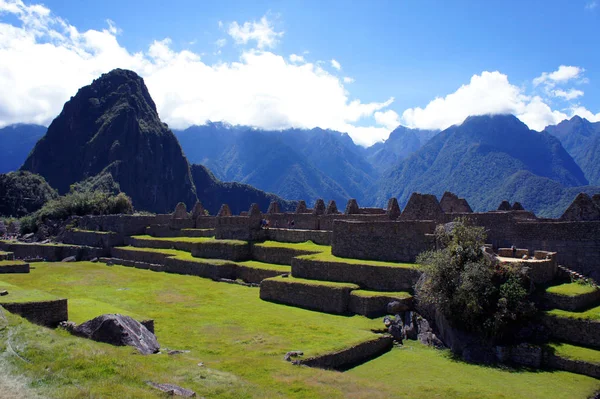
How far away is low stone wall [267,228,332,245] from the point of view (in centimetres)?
2547

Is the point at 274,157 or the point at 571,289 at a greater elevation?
the point at 274,157

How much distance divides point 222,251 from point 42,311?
15774mm

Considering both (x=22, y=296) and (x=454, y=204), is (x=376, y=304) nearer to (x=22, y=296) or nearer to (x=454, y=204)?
(x=454, y=204)

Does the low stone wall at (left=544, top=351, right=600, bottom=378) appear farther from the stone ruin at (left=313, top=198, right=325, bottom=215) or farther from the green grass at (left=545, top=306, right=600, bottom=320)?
the stone ruin at (left=313, top=198, right=325, bottom=215)

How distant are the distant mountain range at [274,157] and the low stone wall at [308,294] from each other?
50.1m

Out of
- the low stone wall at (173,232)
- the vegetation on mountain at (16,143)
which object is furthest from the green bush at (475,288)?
the vegetation on mountain at (16,143)

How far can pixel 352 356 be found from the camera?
1280cm

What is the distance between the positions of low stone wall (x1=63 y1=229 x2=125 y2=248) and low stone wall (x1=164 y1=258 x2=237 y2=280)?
11.0 meters

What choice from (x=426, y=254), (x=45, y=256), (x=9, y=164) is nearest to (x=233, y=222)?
(x=426, y=254)

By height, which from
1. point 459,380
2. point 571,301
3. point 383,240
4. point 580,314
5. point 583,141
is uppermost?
point 583,141

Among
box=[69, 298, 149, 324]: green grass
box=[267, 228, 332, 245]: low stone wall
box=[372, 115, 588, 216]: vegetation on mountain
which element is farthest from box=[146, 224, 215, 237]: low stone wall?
box=[372, 115, 588, 216]: vegetation on mountain

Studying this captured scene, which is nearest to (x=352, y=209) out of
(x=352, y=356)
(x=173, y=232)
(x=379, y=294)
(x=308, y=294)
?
(x=308, y=294)

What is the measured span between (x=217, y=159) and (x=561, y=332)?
6118 inches

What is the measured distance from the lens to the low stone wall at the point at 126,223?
128 feet
